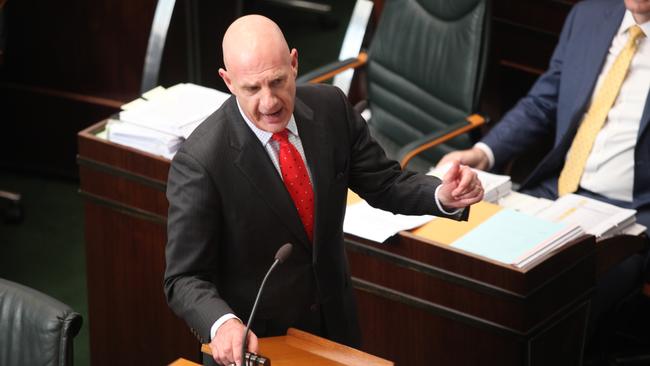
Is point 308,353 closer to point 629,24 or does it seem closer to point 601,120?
point 601,120

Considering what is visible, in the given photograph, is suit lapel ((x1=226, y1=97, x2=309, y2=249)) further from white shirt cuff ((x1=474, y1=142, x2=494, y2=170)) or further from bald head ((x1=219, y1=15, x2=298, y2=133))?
white shirt cuff ((x1=474, y1=142, x2=494, y2=170))

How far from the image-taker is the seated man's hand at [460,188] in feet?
7.18

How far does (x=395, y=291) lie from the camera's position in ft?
9.23

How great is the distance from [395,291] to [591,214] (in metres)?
0.63

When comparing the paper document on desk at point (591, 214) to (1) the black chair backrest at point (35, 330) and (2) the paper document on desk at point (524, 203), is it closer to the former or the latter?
(2) the paper document on desk at point (524, 203)

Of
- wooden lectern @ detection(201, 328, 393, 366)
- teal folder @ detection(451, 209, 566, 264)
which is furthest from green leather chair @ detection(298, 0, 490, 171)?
wooden lectern @ detection(201, 328, 393, 366)

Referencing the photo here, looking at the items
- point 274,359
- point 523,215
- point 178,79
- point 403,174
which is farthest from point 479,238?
point 178,79

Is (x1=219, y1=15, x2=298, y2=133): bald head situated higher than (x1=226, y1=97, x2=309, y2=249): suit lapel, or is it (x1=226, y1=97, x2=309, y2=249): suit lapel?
(x1=219, y1=15, x2=298, y2=133): bald head

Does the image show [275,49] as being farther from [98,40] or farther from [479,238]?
[98,40]

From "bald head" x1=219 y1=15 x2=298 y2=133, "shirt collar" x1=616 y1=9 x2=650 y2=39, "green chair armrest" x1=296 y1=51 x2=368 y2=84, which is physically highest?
Answer: "bald head" x1=219 y1=15 x2=298 y2=133

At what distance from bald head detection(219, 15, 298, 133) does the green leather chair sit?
1.34 metres

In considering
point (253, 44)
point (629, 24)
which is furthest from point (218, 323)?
point (629, 24)

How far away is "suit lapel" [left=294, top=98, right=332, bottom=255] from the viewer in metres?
2.19

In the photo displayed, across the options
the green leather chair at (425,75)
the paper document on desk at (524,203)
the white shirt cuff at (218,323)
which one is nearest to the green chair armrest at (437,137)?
the green leather chair at (425,75)
